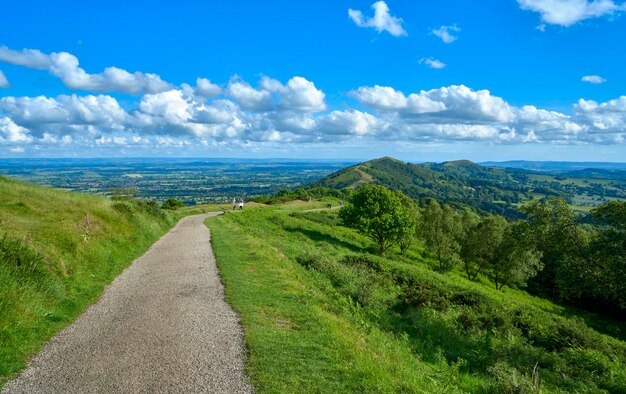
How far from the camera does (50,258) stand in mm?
15852

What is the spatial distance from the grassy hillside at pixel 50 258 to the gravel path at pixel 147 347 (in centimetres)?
65

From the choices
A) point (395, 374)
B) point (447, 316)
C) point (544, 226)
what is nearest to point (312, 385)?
point (395, 374)

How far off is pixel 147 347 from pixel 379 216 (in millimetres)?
43904

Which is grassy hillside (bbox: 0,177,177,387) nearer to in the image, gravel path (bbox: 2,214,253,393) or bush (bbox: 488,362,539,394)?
gravel path (bbox: 2,214,253,393)

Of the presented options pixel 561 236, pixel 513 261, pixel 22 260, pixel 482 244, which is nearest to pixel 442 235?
pixel 482 244

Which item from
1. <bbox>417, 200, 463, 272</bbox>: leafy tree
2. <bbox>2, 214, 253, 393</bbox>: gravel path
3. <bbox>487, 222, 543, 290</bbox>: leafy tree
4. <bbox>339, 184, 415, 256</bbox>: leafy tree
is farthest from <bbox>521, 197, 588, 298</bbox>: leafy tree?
<bbox>417, 200, 463, 272</bbox>: leafy tree

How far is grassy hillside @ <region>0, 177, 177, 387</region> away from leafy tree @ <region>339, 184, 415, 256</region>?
29.6 meters

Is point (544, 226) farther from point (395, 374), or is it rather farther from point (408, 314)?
point (395, 374)

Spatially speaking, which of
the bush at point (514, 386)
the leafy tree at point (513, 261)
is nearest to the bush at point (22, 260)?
the bush at point (514, 386)

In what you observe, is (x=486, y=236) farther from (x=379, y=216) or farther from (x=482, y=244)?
(x=379, y=216)

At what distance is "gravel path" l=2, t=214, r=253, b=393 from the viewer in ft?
28.8

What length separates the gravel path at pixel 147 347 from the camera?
8.79 m

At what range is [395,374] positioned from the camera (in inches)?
398

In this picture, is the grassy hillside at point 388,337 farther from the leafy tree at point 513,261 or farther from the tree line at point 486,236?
the leafy tree at point 513,261
